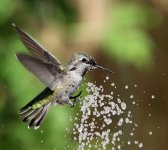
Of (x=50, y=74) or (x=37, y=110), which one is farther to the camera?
(x=37, y=110)

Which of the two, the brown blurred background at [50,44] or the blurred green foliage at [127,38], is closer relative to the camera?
the brown blurred background at [50,44]

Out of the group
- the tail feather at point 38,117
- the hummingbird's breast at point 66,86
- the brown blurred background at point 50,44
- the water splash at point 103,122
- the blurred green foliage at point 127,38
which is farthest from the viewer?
the blurred green foliage at point 127,38

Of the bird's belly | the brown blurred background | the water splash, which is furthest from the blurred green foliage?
the bird's belly

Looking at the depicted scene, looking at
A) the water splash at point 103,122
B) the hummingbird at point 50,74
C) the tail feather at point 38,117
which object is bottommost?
the tail feather at point 38,117

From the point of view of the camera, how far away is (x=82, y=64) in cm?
266

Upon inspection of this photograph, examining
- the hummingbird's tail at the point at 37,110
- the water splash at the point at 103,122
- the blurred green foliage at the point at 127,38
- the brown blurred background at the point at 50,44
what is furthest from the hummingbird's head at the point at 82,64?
the blurred green foliage at the point at 127,38

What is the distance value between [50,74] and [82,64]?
0.13 meters

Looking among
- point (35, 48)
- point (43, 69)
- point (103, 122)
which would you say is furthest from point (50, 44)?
point (43, 69)

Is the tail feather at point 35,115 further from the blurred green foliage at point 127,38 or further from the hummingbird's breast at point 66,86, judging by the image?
the blurred green foliage at point 127,38

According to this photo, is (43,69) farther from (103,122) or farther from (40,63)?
(103,122)

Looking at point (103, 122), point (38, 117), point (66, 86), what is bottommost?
point (38, 117)

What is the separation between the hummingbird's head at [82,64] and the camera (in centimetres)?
264

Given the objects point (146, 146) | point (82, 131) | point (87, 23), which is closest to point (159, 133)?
point (146, 146)

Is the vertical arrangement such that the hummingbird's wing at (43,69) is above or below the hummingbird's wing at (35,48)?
below
